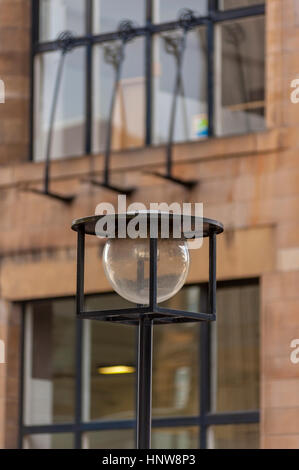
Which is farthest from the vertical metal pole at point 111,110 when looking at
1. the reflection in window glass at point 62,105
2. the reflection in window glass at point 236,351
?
the reflection in window glass at point 236,351

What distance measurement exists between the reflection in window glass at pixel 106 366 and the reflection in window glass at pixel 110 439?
0.17 metres

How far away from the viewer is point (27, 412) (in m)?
15.1

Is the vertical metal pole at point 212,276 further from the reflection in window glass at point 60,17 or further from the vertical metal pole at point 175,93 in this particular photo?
the reflection in window glass at point 60,17

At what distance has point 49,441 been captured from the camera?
48.3 ft

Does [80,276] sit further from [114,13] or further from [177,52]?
[114,13]

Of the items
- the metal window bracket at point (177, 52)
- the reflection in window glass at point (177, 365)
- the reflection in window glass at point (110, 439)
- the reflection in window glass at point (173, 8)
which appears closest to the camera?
the reflection in window glass at point (177, 365)

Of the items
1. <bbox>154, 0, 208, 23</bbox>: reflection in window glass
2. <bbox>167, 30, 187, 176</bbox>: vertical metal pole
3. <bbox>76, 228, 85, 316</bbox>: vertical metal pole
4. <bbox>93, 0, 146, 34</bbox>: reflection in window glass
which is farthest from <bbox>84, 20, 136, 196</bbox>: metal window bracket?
<bbox>76, 228, 85, 316</bbox>: vertical metal pole

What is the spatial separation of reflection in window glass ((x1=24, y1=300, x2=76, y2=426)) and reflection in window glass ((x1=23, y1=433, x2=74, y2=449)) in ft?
0.55

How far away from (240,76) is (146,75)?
1.21 metres

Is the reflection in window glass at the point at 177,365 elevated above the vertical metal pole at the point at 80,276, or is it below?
above

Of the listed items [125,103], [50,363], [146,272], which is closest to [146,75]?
[125,103]

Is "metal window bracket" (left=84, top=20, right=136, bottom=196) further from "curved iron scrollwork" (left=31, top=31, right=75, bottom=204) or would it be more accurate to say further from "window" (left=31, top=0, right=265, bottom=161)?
"curved iron scrollwork" (left=31, top=31, right=75, bottom=204)

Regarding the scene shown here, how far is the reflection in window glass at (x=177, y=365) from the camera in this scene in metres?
13.9

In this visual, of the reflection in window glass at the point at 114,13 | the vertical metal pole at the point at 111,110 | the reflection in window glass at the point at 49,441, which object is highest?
the reflection in window glass at the point at 114,13
